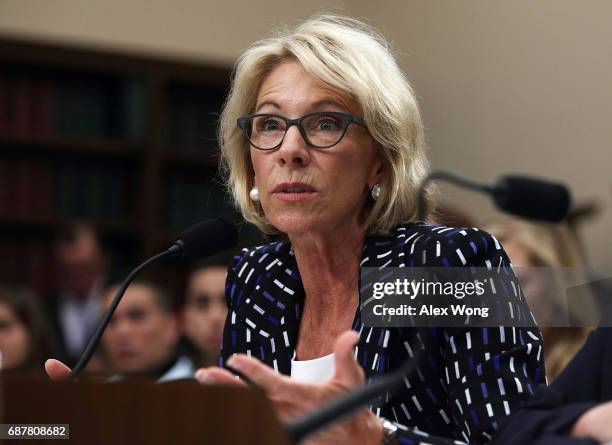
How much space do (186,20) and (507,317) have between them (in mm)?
4056

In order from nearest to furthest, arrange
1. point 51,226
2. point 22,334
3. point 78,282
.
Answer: point 22,334 < point 78,282 < point 51,226

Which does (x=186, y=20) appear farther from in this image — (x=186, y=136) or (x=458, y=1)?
(x=458, y=1)

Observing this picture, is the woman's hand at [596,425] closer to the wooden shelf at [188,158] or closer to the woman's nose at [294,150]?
the woman's nose at [294,150]

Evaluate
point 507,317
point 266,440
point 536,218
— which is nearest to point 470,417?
point 507,317

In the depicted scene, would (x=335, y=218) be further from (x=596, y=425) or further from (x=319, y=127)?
(x=596, y=425)

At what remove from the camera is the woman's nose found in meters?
1.69

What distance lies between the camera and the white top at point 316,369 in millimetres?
1659

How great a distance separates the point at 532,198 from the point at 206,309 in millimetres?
2312

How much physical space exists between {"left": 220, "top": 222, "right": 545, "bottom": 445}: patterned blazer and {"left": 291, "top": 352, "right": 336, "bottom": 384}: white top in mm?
38

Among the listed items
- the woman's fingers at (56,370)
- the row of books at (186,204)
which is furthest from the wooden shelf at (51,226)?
the woman's fingers at (56,370)

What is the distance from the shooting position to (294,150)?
169 centimetres

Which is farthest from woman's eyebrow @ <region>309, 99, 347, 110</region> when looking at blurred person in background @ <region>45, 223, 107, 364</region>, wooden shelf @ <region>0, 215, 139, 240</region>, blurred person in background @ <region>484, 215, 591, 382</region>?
wooden shelf @ <region>0, 215, 139, 240</region>

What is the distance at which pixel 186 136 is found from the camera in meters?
5.07

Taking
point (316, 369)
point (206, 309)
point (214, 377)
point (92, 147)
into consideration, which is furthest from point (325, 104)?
point (92, 147)
